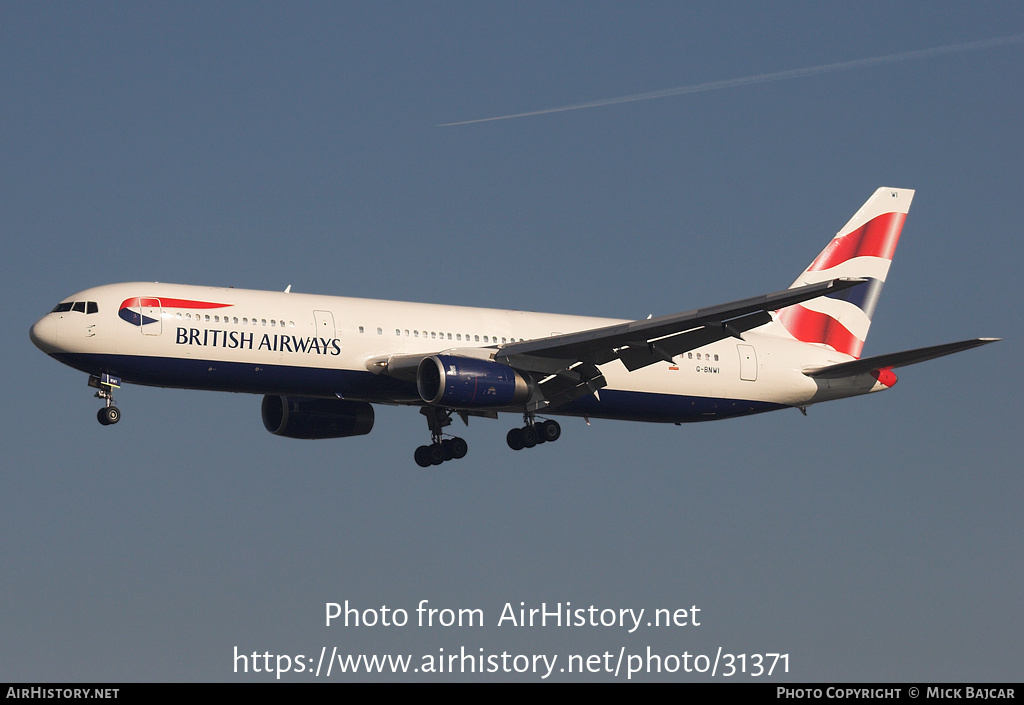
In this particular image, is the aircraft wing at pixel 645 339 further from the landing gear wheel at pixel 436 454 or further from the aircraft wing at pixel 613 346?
the landing gear wheel at pixel 436 454

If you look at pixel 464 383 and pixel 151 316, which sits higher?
pixel 151 316

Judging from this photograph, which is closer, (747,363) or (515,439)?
(515,439)

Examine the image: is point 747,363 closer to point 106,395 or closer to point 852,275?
point 852,275

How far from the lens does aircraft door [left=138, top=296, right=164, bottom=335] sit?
42.6 metres

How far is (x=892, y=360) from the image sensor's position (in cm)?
4734

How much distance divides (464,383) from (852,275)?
19.7 metres

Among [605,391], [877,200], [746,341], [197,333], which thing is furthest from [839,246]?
[197,333]

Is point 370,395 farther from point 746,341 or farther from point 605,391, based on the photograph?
point 746,341

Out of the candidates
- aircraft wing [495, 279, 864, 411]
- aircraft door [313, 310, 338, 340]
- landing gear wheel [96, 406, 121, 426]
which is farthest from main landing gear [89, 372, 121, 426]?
aircraft wing [495, 279, 864, 411]

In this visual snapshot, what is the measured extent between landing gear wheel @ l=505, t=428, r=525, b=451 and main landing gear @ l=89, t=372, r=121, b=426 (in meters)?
13.1

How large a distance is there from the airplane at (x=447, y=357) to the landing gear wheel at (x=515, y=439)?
0.15ft

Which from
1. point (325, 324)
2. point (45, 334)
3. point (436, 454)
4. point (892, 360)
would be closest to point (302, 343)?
point (325, 324)

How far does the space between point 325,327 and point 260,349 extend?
7.28 feet

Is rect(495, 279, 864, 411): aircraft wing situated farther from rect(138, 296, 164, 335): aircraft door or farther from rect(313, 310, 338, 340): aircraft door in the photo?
rect(138, 296, 164, 335): aircraft door
